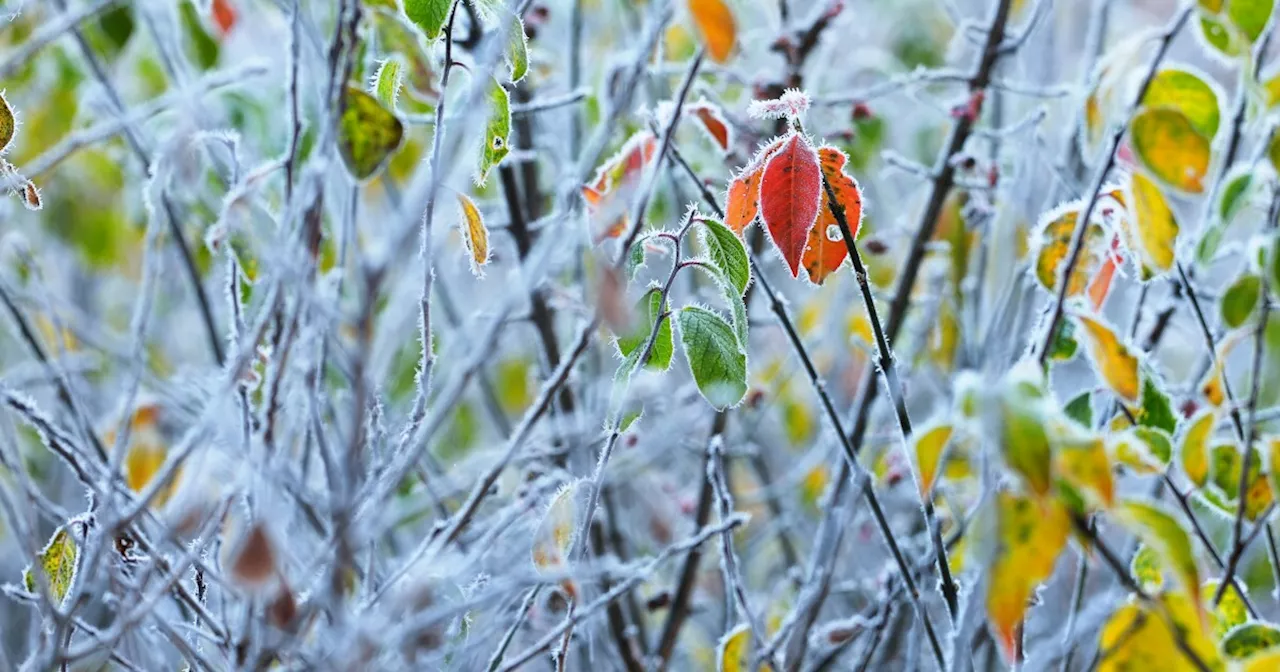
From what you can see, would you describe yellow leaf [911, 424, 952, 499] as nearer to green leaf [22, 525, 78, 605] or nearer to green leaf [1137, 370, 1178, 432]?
green leaf [1137, 370, 1178, 432]

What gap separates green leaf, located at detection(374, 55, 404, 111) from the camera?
2.78ft

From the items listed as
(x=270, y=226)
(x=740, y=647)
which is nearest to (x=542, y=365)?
(x=270, y=226)

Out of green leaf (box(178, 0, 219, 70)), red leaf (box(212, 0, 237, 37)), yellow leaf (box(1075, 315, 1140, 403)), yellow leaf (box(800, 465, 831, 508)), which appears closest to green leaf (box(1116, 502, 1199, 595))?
yellow leaf (box(1075, 315, 1140, 403))

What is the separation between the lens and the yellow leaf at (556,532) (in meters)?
0.83

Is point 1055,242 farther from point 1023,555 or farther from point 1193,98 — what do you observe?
point 1023,555

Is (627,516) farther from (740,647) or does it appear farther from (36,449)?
(36,449)

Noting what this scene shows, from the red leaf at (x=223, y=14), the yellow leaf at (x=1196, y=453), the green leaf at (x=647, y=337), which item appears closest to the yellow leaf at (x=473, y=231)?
the green leaf at (x=647, y=337)

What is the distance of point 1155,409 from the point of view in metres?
0.93

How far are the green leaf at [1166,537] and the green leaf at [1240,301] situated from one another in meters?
0.45

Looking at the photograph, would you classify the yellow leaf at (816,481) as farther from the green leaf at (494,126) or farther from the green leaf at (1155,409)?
the green leaf at (494,126)

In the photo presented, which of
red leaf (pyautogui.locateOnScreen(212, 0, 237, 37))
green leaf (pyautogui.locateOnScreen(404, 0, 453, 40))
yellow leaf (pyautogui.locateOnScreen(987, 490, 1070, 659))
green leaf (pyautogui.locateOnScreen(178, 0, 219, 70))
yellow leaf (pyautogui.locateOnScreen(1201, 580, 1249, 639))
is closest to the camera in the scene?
yellow leaf (pyautogui.locateOnScreen(987, 490, 1070, 659))

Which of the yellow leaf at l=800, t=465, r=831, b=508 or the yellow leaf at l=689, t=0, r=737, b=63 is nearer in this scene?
the yellow leaf at l=689, t=0, r=737, b=63

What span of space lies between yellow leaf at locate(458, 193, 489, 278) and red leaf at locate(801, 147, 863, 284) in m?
0.26

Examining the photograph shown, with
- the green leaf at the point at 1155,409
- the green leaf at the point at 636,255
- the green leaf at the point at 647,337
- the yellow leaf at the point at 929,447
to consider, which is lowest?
the yellow leaf at the point at 929,447
